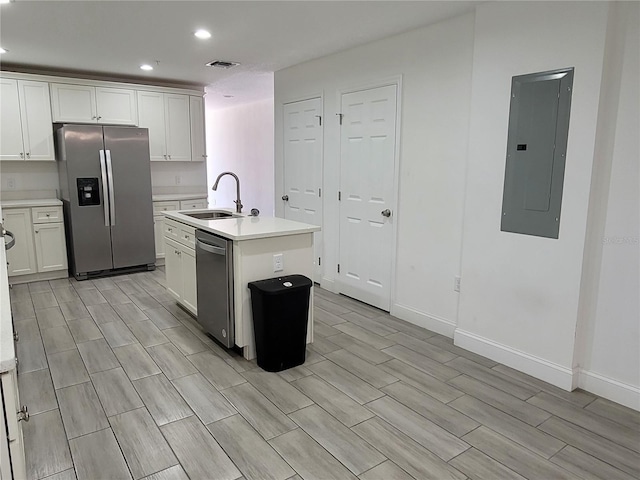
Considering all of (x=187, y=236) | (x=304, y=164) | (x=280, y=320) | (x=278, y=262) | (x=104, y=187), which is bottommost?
(x=280, y=320)

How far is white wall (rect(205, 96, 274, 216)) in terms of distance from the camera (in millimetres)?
7664

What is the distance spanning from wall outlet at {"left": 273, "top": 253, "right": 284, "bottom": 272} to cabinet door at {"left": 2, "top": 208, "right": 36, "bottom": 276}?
11.3ft

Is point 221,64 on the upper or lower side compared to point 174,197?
upper

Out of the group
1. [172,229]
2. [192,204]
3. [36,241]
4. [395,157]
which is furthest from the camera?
[192,204]

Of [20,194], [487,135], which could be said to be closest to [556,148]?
[487,135]

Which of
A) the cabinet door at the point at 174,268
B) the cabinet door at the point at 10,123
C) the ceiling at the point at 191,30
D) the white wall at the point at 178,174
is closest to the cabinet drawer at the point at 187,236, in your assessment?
the cabinet door at the point at 174,268

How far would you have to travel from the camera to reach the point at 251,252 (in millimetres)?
2955

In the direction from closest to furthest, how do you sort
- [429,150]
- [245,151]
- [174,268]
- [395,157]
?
[429,150] < [395,157] < [174,268] < [245,151]

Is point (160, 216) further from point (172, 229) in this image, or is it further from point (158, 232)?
point (172, 229)

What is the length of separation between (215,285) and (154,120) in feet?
11.4

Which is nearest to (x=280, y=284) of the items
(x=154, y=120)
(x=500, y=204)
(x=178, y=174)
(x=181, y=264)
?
(x=181, y=264)

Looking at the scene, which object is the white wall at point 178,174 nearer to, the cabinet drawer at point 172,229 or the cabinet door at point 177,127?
the cabinet door at point 177,127

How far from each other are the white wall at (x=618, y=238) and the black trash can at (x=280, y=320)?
1.82m

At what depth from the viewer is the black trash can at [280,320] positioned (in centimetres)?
281
